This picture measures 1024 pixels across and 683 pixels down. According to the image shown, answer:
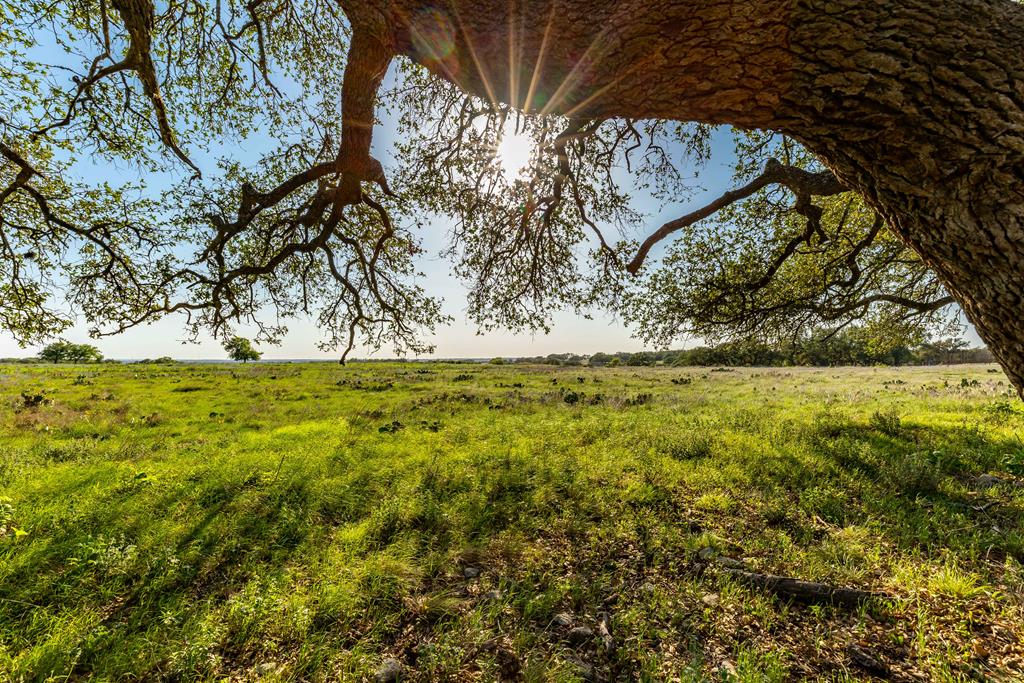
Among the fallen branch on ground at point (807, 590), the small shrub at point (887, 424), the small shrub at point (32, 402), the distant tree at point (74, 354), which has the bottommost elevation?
the fallen branch on ground at point (807, 590)

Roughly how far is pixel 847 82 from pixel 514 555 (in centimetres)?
558

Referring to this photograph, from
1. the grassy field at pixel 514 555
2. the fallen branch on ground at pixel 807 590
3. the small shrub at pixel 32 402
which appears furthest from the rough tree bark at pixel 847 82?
the small shrub at pixel 32 402

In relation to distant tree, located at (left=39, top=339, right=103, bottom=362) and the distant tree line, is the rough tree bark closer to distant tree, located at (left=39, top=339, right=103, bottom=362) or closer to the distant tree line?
the distant tree line

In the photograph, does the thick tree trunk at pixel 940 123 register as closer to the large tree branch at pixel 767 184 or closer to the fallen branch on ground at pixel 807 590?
the fallen branch on ground at pixel 807 590

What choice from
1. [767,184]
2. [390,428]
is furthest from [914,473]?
[390,428]

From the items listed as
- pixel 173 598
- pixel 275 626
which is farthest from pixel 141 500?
pixel 275 626

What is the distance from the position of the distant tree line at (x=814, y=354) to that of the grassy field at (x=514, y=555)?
4.57 metres

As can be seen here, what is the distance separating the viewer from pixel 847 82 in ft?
9.09

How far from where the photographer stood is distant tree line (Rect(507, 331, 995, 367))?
13680mm

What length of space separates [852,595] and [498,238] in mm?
7798

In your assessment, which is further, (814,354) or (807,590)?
(814,354)

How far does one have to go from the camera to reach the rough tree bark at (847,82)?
252 cm

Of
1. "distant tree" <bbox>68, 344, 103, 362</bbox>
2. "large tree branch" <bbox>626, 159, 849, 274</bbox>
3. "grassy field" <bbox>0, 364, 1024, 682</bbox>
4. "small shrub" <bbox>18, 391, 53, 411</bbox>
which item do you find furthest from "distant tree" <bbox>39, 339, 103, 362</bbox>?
"large tree branch" <bbox>626, 159, 849, 274</bbox>

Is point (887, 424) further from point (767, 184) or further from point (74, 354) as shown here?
point (74, 354)
